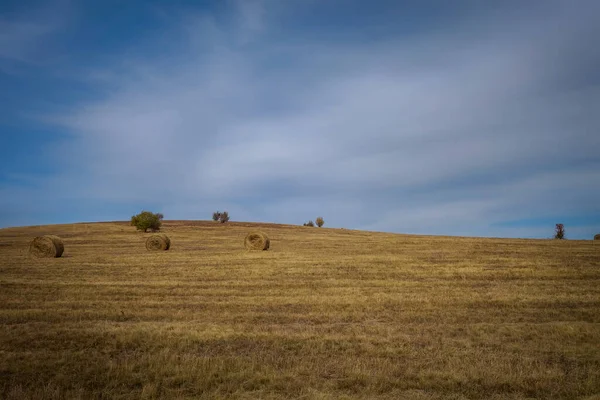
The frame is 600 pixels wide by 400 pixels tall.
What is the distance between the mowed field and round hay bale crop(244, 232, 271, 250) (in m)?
11.7

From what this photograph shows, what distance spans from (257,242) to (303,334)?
2254 centimetres

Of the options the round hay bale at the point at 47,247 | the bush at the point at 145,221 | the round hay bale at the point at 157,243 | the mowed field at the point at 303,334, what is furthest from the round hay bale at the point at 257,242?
the bush at the point at 145,221

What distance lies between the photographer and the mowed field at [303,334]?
6035 millimetres

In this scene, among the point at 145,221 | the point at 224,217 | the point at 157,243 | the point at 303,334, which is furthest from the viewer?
the point at 224,217

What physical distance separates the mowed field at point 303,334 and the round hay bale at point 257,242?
38.5 feet

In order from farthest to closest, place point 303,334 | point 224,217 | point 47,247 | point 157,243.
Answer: point 224,217 < point 157,243 < point 47,247 < point 303,334

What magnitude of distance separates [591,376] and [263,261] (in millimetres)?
18161

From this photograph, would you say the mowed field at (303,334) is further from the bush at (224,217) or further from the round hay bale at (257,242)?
the bush at (224,217)

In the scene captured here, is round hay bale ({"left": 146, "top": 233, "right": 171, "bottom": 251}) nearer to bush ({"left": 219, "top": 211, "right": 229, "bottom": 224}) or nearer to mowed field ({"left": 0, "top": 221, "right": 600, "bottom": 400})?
mowed field ({"left": 0, "top": 221, "right": 600, "bottom": 400})

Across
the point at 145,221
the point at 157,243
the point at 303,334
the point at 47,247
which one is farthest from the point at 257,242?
the point at 145,221

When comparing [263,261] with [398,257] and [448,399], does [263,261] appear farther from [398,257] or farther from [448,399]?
[448,399]

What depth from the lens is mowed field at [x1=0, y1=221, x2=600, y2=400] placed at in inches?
238

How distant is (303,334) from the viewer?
29.0ft

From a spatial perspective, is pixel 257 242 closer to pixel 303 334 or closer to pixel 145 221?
pixel 303 334
